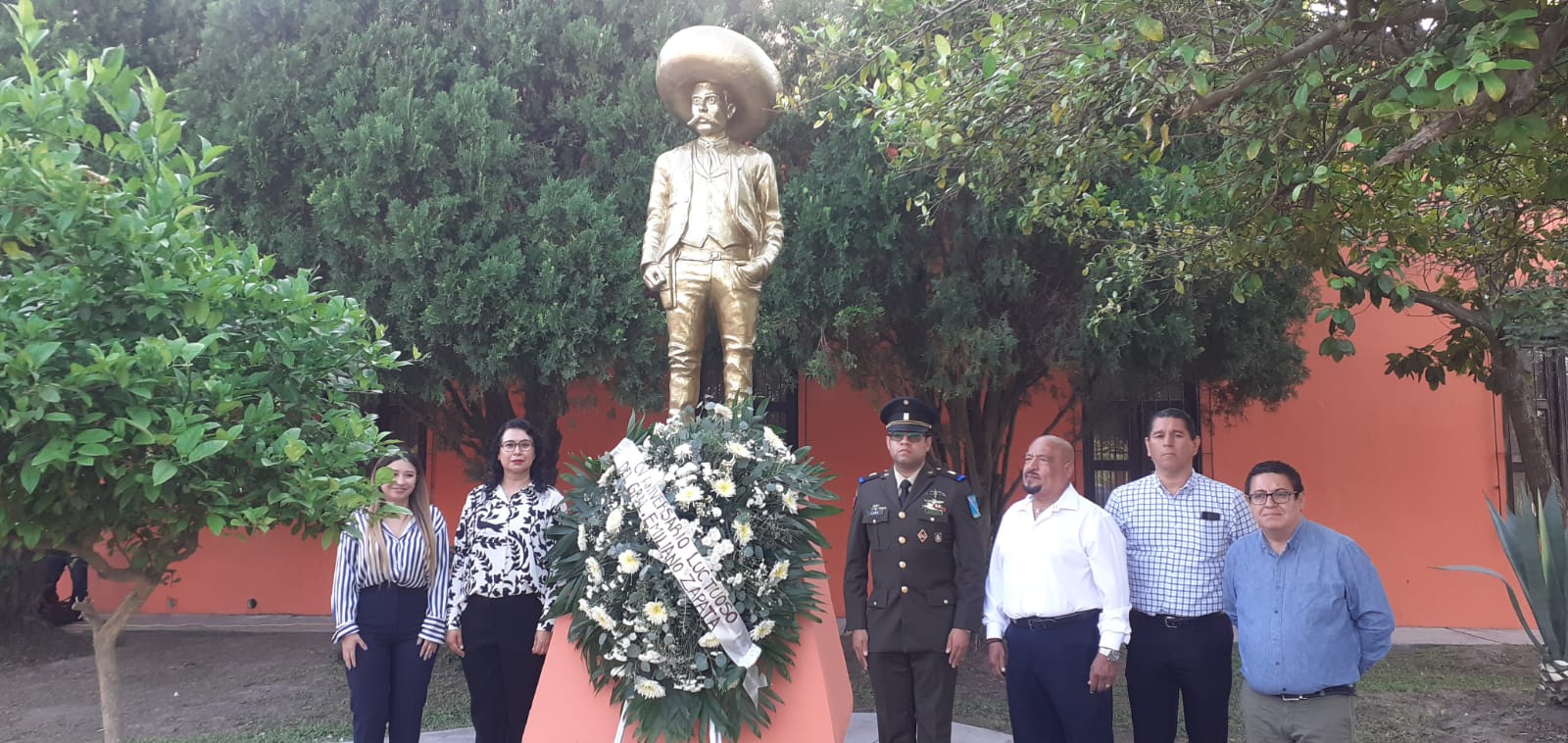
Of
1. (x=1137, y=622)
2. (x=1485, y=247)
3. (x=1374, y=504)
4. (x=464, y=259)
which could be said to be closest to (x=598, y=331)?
(x=464, y=259)

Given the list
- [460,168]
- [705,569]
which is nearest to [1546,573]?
[705,569]

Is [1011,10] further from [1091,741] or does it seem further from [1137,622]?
[1091,741]

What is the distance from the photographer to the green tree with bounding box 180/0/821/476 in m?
6.27

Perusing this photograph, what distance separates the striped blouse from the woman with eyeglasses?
5 cm

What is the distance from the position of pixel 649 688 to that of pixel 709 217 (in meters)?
2.29

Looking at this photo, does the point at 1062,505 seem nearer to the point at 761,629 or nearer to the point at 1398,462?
the point at 761,629

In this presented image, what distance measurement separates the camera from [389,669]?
3.91 metres

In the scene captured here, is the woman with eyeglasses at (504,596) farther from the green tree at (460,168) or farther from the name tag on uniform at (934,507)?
the green tree at (460,168)

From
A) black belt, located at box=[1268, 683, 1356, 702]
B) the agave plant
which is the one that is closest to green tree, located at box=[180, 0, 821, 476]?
black belt, located at box=[1268, 683, 1356, 702]

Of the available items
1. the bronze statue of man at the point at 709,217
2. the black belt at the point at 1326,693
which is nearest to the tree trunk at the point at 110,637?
the bronze statue of man at the point at 709,217

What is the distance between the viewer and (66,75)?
7.74 ft

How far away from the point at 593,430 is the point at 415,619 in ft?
18.4

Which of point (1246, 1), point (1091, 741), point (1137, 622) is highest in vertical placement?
Result: point (1246, 1)

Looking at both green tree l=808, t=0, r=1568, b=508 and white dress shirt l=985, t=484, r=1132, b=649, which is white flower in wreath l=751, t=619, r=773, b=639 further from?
green tree l=808, t=0, r=1568, b=508
